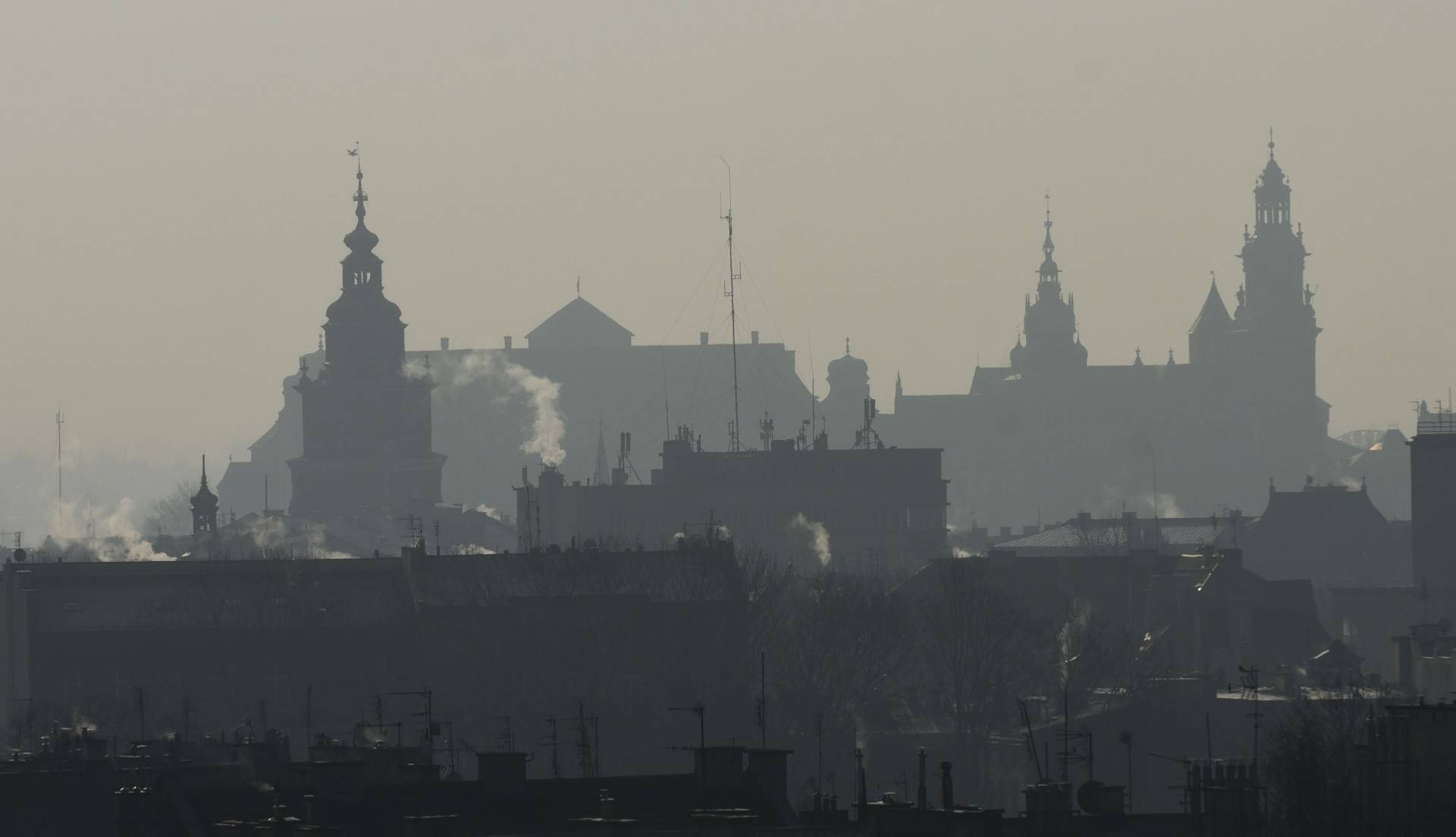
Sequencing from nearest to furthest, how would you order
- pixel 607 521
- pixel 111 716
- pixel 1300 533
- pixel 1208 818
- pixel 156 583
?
pixel 1208 818
pixel 111 716
pixel 156 583
pixel 607 521
pixel 1300 533

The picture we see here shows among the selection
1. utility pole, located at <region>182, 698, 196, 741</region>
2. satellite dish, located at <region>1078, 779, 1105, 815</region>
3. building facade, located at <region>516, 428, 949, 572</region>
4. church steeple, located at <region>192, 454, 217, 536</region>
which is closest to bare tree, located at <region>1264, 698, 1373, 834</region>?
satellite dish, located at <region>1078, 779, 1105, 815</region>

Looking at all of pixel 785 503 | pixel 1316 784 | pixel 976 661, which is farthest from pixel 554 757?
pixel 785 503

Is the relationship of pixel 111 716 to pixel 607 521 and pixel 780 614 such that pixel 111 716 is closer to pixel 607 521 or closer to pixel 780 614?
pixel 780 614

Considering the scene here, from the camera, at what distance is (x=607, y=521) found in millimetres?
179250

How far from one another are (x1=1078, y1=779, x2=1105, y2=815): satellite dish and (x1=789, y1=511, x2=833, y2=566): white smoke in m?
120

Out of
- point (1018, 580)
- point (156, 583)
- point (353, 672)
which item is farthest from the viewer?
point (1018, 580)

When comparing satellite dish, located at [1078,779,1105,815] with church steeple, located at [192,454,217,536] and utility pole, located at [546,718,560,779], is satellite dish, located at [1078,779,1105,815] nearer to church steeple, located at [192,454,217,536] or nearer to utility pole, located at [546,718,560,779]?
utility pole, located at [546,718,560,779]

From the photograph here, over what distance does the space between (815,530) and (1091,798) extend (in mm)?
125412

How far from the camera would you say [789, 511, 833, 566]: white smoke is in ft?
593

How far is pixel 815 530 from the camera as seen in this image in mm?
184375

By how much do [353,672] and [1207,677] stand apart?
20.0m

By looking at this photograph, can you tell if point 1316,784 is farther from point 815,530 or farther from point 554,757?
point 815,530

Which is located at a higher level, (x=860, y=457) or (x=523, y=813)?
(x=860, y=457)

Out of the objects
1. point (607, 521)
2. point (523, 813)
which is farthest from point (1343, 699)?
point (607, 521)
